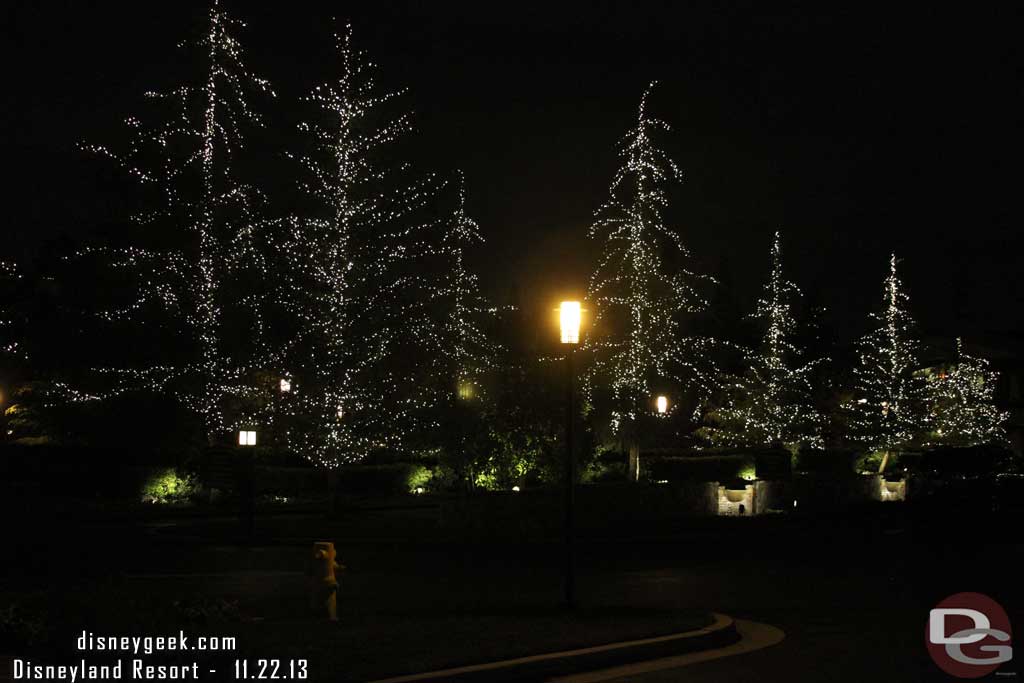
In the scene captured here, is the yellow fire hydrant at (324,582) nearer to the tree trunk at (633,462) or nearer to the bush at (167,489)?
the bush at (167,489)

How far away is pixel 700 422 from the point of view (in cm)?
6800

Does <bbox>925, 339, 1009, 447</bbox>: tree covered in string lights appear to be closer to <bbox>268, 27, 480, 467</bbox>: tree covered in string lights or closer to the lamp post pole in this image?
<bbox>268, 27, 480, 467</bbox>: tree covered in string lights

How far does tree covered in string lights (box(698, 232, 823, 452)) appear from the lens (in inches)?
2244

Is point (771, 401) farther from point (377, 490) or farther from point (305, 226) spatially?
point (305, 226)

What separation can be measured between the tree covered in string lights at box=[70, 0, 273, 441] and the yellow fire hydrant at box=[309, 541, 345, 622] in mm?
24737

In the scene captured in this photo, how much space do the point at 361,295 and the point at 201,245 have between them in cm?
626

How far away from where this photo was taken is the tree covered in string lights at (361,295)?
35.9 m

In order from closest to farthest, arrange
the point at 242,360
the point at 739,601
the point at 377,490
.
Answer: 1. the point at 739,601
2. the point at 242,360
3. the point at 377,490

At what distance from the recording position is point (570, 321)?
16453mm

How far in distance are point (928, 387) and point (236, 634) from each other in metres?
53.0

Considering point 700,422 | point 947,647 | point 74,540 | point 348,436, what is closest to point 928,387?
point 700,422

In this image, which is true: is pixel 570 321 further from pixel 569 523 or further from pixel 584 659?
pixel 584 659

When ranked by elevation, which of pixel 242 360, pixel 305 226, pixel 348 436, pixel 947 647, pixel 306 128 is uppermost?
pixel 306 128

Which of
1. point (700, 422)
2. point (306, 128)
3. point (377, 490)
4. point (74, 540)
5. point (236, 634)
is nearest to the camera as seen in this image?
point (236, 634)
